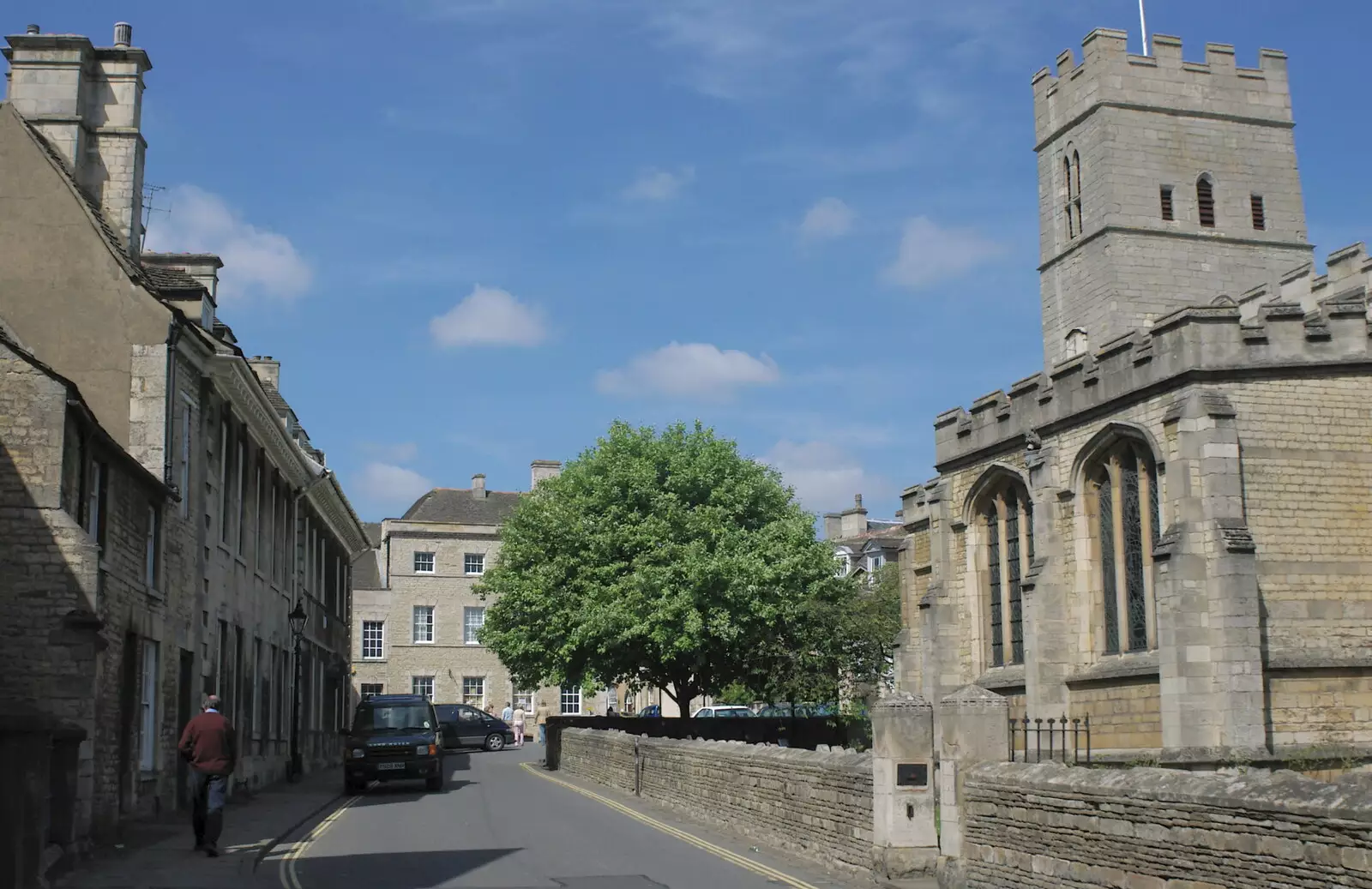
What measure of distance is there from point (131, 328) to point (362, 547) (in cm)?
3392

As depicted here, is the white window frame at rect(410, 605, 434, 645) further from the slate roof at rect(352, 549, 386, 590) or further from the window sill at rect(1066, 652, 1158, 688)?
the window sill at rect(1066, 652, 1158, 688)

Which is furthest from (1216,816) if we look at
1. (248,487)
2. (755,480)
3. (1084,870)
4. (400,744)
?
(755,480)

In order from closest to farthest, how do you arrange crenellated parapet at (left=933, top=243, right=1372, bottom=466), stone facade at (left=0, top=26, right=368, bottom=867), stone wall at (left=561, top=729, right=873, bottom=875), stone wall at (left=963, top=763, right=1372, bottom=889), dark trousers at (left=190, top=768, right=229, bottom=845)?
1. stone wall at (left=963, top=763, right=1372, bottom=889)
2. stone wall at (left=561, top=729, right=873, bottom=875)
3. dark trousers at (left=190, top=768, right=229, bottom=845)
4. stone facade at (left=0, top=26, right=368, bottom=867)
5. crenellated parapet at (left=933, top=243, right=1372, bottom=466)

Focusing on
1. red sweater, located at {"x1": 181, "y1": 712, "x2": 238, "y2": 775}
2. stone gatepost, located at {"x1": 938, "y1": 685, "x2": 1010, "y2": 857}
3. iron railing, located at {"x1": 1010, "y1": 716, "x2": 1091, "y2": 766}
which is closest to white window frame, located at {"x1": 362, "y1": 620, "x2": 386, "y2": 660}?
iron railing, located at {"x1": 1010, "y1": 716, "x2": 1091, "y2": 766}

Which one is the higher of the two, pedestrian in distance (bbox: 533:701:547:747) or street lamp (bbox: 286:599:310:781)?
street lamp (bbox: 286:599:310:781)

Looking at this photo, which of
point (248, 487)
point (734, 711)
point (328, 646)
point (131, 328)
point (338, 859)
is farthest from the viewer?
point (734, 711)

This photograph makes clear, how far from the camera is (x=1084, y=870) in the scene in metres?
10.9

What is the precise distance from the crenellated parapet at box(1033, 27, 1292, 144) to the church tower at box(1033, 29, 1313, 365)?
34 millimetres

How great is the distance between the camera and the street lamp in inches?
1272

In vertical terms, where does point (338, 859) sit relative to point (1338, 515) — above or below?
below

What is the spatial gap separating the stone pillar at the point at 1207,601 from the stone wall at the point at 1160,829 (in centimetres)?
1044

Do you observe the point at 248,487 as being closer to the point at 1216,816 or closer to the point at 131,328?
the point at 131,328

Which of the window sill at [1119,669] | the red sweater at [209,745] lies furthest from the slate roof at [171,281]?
the window sill at [1119,669]

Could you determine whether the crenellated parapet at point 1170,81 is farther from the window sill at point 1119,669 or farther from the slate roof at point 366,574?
the slate roof at point 366,574
